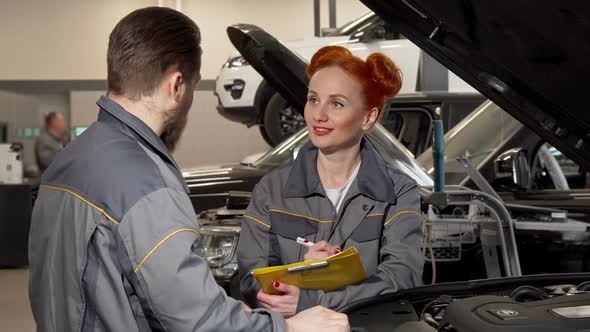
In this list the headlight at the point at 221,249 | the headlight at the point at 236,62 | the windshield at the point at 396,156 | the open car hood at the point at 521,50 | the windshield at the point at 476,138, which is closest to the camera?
the open car hood at the point at 521,50

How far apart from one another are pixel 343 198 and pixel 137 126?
1.00 metres

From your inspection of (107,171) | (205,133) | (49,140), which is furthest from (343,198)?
(205,133)

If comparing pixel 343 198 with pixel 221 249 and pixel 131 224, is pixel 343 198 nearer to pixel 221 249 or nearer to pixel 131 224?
pixel 131 224

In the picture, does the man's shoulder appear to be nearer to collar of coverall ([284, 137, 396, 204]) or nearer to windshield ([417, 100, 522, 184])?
collar of coverall ([284, 137, 396, 204])

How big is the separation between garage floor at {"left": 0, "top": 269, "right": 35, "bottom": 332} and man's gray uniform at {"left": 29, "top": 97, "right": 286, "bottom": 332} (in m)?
4.76

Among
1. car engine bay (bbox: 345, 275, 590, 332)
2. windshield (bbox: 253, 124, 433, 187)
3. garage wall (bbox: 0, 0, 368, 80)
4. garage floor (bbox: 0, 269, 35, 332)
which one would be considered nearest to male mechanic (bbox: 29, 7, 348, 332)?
car engine bay (bbox: 345, 275, 590, 332)

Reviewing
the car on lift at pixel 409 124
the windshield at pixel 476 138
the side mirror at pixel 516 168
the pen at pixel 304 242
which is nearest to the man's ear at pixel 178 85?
the pen at pixel 304 242

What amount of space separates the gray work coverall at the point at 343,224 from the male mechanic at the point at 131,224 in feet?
2.40

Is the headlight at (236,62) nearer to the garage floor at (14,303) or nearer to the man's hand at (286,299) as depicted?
the garage floor at (14,303)

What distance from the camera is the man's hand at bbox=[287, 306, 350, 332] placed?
171cm

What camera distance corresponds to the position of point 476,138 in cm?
461

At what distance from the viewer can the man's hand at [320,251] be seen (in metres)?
2.26

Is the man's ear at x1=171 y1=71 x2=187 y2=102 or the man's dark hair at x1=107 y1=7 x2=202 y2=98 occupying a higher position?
the man's dark hair at x1=107 y1=7 x2=202 y2=98

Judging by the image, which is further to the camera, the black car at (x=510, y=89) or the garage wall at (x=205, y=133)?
the garage wall at (x=205, y=133)
